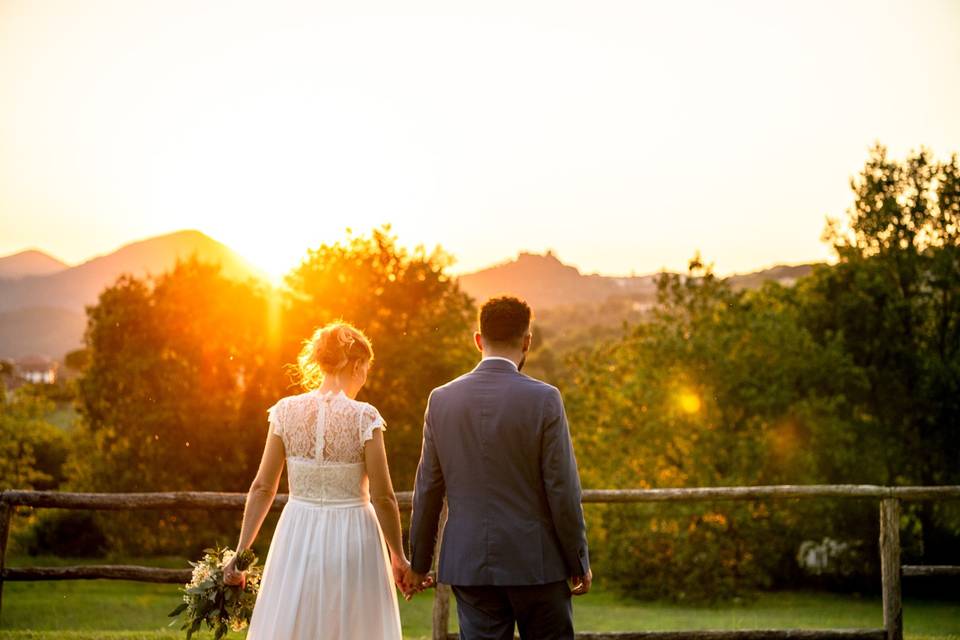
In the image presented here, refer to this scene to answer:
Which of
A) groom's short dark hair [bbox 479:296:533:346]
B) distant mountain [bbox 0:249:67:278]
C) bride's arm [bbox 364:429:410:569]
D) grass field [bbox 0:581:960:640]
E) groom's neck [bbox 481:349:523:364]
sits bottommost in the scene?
grass field [bbox 0:581:960:640]

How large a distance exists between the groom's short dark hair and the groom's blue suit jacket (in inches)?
4.3

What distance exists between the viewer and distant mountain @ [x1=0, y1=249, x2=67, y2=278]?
97.5m

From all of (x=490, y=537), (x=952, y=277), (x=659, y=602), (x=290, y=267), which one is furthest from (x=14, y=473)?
(x=490, y=537)

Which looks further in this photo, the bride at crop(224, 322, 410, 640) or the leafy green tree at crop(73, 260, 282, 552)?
the leafy green tree at crop(73, 260, 282, 552)

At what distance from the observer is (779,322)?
918 inches

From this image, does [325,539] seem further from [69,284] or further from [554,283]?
[69,284]

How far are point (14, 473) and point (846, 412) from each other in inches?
1017

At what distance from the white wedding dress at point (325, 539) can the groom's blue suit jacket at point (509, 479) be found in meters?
0.75

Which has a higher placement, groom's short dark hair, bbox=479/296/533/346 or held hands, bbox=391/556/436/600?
groom's short dark hair, bbox=479/296/533/346

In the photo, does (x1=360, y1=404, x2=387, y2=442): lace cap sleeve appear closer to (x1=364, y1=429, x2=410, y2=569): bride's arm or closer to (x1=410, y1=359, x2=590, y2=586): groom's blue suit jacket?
(x1=364, y1=429, x2=410, y2=569): bride's arm

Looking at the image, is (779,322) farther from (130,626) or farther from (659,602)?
(130,626)

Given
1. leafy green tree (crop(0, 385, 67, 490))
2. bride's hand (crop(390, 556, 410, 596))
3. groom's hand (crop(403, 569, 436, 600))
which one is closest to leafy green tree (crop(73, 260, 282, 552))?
leafy green tree (crop(0, 385, 67, 490))

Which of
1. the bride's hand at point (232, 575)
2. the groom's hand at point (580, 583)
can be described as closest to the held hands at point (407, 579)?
the groom's hand at point (580, 583)

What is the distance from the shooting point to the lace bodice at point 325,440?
183 inches
